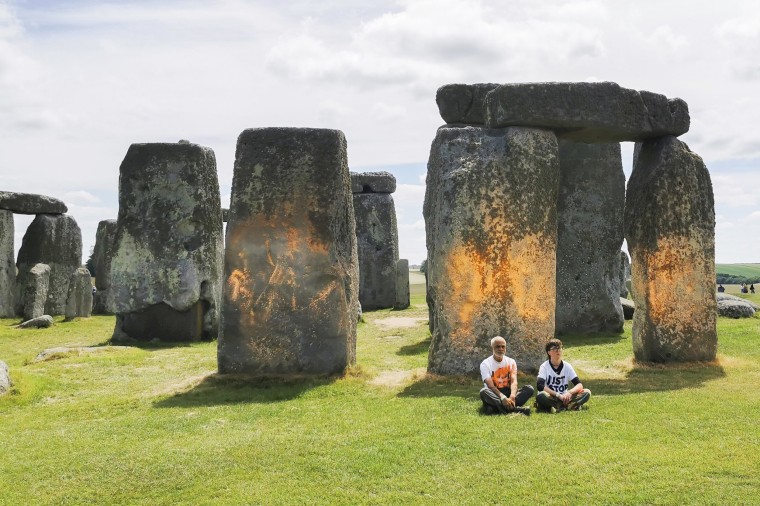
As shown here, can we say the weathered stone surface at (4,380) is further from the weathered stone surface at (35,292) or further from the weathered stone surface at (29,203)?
→ the weathered stone surface at (29,203)

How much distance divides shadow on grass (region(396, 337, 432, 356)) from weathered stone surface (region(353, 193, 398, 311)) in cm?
1110

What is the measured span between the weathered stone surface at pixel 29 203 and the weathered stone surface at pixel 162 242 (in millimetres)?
9409

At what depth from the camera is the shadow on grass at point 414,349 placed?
15094 millimetres

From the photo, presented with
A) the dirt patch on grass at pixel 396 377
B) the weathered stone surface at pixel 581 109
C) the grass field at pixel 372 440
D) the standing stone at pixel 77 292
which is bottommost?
the grass field at pixel 372 440

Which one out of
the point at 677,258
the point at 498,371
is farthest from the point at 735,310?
the point at 498,371

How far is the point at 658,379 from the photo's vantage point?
1125 cm

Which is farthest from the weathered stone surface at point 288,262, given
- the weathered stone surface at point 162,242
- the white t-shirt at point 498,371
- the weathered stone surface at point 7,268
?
the weathered stone surface at point 7,268

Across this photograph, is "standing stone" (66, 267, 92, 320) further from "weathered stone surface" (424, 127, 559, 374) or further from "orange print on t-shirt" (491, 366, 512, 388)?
"orange print on t-shirt" (491, 366, 512, 388)

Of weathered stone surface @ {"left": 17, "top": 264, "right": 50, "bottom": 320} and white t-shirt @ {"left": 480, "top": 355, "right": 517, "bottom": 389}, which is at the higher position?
weathered stone surface @ {"left": 17, "top": 264, "right": 50, "bottom": 320}

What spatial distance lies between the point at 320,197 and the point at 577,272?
24.7 ft

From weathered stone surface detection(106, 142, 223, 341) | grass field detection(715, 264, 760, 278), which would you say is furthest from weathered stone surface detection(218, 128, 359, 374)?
grass field detection(715, 264, 760, 278)

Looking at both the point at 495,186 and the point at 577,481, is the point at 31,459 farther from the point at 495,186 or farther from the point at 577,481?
the point at 495,186

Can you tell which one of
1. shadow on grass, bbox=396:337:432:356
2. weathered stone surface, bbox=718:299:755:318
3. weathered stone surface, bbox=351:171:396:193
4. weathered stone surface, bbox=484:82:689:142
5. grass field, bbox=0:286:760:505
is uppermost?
weathered stone surface, bbox=351:171:396:193

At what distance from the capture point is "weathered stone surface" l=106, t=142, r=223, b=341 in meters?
17.7
